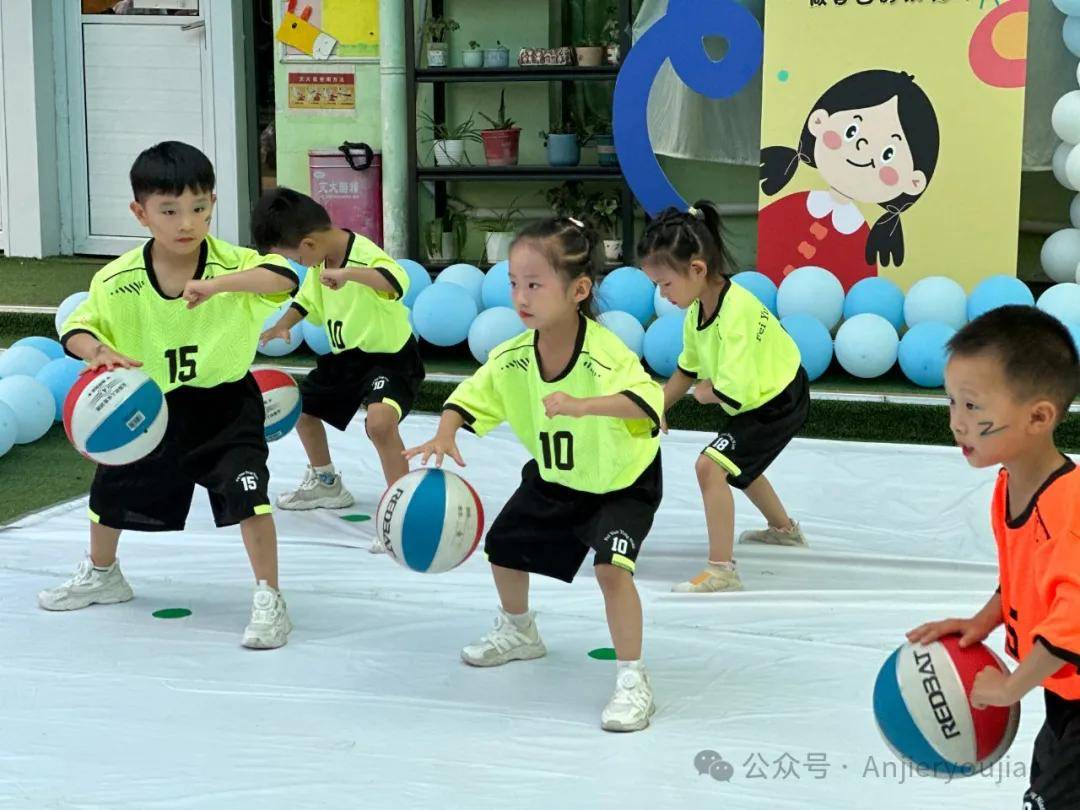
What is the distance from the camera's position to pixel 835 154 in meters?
6.68

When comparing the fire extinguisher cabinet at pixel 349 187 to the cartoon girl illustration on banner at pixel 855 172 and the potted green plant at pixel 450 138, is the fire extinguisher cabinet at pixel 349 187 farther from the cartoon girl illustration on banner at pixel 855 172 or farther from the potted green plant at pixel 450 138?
the cartoon girl illustration on banner at pixel 855 172

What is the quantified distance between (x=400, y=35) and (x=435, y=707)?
538cm

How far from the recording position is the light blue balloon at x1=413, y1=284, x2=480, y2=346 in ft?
20.3

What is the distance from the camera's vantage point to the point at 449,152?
807cm

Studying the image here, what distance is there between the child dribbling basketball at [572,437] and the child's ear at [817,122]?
3721 millimetres

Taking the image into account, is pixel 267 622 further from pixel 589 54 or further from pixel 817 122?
pixel 589 54

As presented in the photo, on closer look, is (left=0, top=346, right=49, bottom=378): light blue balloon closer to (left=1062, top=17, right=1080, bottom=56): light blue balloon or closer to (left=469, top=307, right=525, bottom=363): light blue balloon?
(left=469, top=307, right=525, bottom=363): light blue balloon

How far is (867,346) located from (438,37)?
345cm

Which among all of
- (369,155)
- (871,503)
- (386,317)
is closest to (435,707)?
(386,317)

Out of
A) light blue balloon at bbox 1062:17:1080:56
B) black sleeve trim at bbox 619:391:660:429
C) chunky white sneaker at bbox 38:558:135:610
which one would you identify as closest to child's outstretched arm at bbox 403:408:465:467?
black sleeve trim at bbox 619:391:660:429

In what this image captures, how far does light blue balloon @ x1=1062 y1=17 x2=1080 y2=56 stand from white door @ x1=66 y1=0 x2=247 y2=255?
4896 mm

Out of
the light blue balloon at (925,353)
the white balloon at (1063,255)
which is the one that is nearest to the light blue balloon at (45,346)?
the light blue balloon at (925,353)

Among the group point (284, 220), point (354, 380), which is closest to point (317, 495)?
point (354, 380)

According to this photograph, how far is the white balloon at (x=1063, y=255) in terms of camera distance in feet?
21.2
